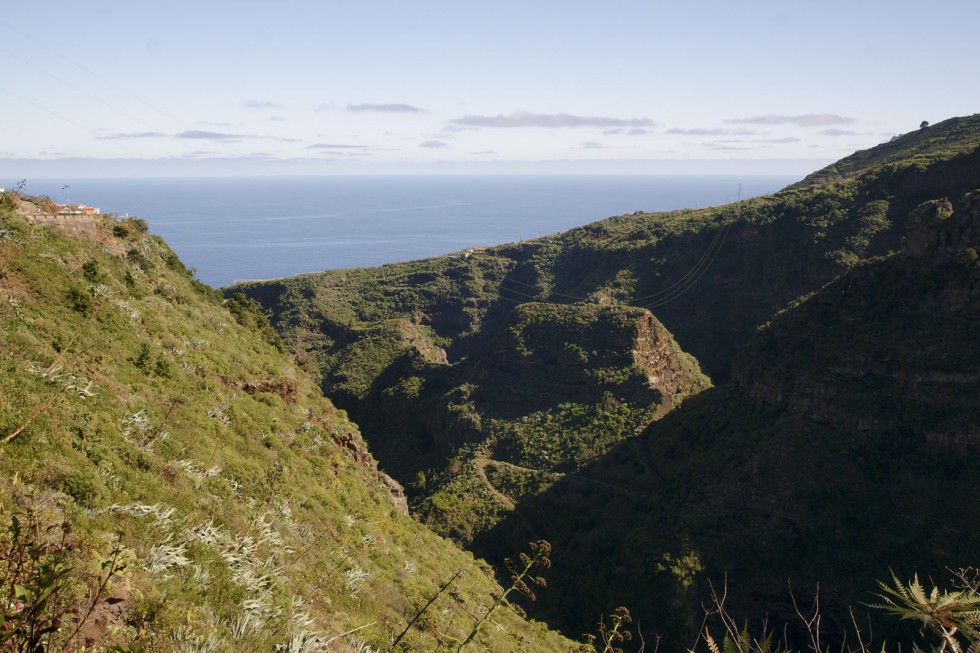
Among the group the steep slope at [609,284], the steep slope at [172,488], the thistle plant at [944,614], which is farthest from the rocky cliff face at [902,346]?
the thistle plant at [944,614]

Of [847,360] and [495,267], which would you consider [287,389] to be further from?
[495,267]

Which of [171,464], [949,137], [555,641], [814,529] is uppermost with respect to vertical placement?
[949,137]

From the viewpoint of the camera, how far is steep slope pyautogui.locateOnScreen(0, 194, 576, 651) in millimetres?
6020

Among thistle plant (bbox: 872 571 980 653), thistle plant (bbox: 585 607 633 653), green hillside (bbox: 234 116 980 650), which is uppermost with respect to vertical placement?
thistle plant (bbox: 872 571 980 653)

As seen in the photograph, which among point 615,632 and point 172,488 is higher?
point 615,632

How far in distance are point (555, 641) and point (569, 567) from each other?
866cm

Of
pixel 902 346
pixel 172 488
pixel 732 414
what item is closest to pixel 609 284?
pixel 732 414


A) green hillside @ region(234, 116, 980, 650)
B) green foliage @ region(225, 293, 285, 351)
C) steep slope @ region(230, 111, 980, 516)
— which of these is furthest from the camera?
steep slope @ region(230, 111, 980, 516)

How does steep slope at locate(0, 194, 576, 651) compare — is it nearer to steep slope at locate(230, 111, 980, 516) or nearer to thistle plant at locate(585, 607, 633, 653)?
thistle plant at locate(585, 607, 633, 653)

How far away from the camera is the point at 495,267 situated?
70.1 meters

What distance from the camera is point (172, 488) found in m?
9.98

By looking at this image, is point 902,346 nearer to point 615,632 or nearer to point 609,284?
point 615,632

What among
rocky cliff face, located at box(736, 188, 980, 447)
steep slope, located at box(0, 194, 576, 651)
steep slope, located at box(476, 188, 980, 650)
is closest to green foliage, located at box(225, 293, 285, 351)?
steep slope, located at box(0, 194, 576, 651)

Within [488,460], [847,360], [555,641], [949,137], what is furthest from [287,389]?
[949,137]
